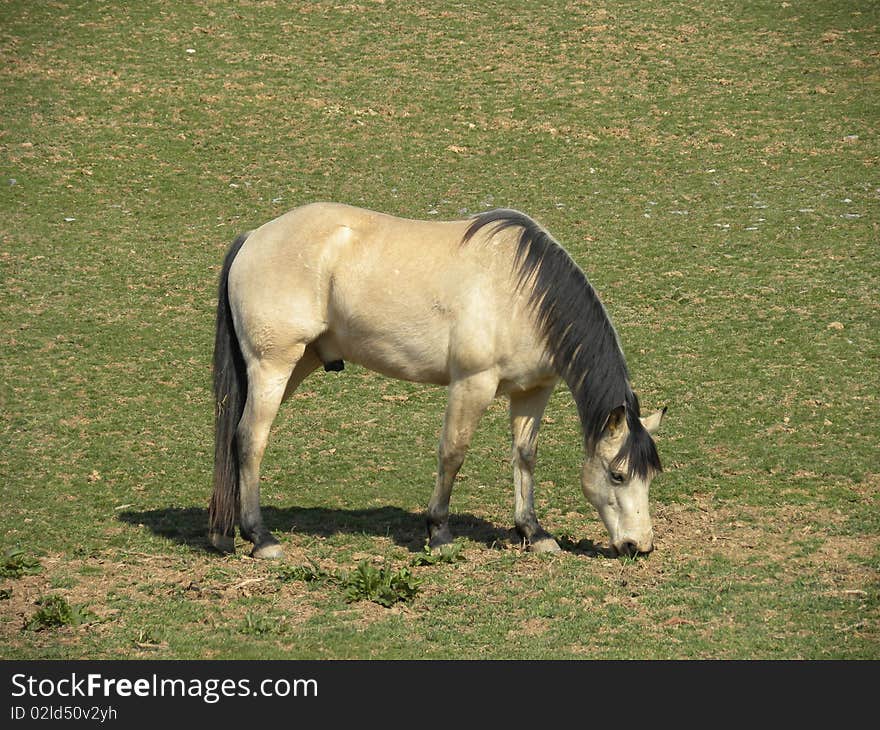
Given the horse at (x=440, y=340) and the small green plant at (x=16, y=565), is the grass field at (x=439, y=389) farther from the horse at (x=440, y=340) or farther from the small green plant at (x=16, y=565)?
the horse at (x=440, y=340)

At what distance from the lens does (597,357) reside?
7.95 m

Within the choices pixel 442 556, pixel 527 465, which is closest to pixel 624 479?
pixel 527 465

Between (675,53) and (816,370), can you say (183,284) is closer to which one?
(816,370)

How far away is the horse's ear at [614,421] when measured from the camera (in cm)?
783

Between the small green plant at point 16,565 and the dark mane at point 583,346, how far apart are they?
3751mm

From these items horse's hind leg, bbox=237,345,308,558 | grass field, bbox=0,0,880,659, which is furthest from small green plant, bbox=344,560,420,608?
horse's hind leg, bbox=237,345,308,558

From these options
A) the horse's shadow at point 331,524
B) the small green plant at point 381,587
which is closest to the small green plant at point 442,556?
→ the horse's shadow at point 331,524

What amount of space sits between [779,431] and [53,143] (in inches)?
498

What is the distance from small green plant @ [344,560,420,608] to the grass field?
0.27 ft

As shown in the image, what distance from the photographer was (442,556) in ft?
26.7

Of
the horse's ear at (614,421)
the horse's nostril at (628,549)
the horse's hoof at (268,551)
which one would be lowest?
the horse's hoof at (268,551)

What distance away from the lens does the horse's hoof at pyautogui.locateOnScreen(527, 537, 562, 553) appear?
27.5ft

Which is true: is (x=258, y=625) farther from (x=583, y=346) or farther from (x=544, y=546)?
(x=583, y=346)

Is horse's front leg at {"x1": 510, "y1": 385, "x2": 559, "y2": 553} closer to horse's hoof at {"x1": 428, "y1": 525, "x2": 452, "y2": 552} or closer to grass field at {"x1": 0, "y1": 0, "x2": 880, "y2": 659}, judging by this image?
grass field at {"x1": 0, "y1": 0, "x2": 880, "y2": 659}
